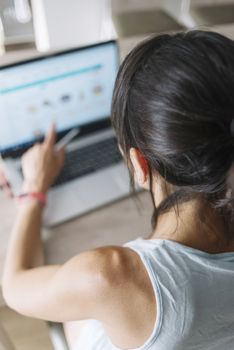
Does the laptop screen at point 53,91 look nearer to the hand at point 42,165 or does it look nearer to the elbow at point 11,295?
the hand at point 42,165

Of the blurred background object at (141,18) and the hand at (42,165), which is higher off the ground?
the blurred background object at (141,18)

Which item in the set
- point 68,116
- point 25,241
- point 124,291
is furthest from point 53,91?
point 124,291

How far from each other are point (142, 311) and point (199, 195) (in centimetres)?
18

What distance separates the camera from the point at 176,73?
0.50 m

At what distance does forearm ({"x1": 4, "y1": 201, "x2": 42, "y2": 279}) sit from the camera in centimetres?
78

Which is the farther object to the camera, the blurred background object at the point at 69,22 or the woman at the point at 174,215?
the blurred background object at the point at 69,22

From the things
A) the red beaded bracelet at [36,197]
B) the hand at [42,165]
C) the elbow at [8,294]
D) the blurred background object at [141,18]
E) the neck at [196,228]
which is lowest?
the elbow at [8,294]

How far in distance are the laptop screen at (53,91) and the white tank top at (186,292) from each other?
531mm

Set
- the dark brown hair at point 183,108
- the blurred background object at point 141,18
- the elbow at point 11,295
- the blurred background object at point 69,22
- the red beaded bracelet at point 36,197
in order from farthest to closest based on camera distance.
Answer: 1. the blurred background object at point 141,18
2. the blurred background object at point 69,22
3. the red beaded bracelet at point 36,197
4. the elbow at point 11,295
5. the dark brown hair at point 183,108

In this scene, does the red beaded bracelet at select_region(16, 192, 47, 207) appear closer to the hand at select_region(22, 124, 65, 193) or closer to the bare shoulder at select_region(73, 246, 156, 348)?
the hand at select_region(22, 124, 65, 193)

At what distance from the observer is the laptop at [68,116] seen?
93 centimetres

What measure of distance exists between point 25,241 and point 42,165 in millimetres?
218

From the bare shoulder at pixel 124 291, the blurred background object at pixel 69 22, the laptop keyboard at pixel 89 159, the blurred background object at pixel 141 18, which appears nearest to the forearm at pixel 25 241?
the laptop keyboard at pixel 89 159

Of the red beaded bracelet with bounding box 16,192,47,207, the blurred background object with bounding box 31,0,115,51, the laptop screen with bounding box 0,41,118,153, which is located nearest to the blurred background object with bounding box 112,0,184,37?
the blurred background object with bounding box 31,0,115,51
